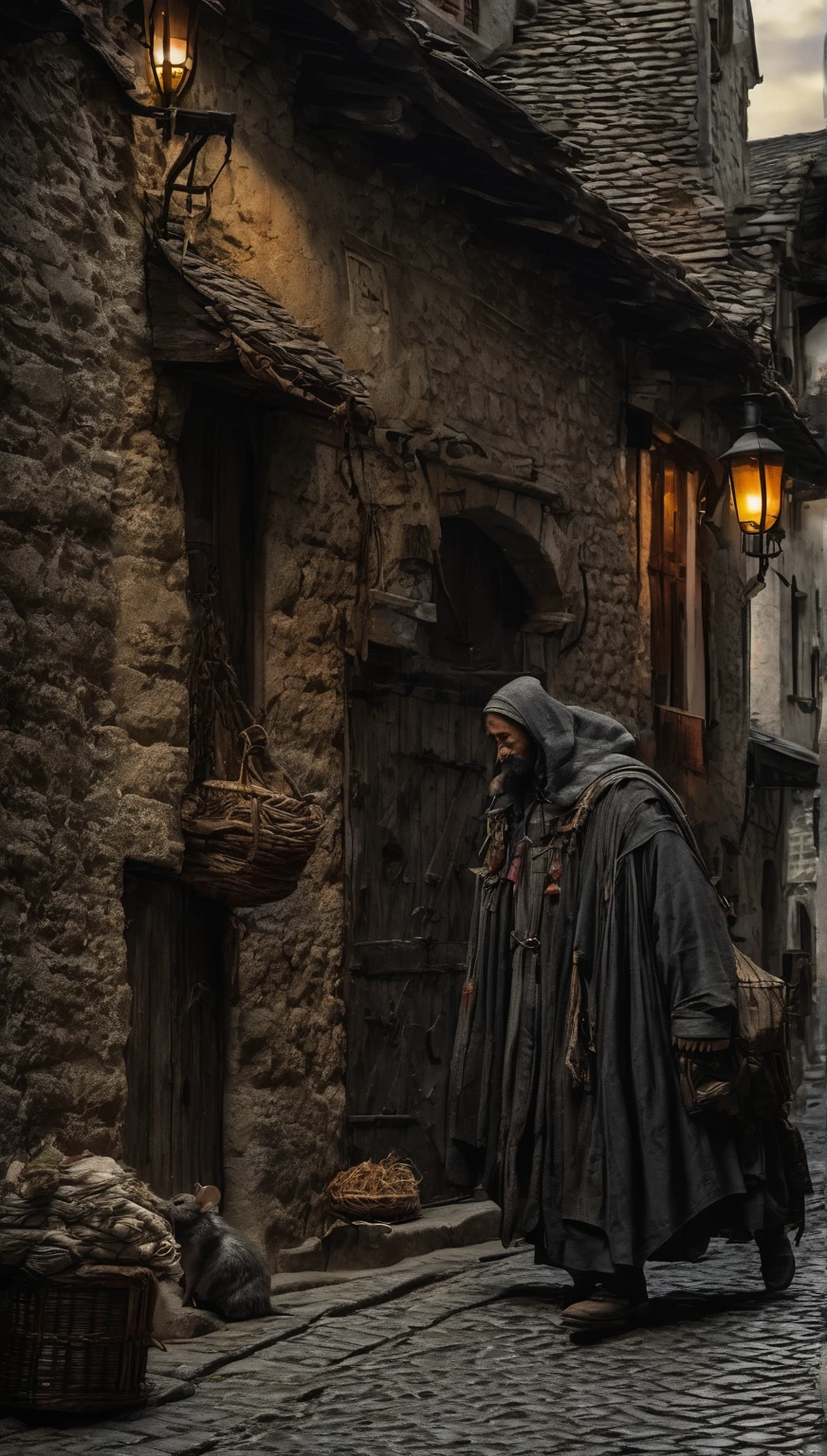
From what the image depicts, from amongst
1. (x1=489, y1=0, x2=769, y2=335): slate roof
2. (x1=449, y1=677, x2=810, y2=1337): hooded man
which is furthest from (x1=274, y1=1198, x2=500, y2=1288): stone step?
(x1=489, y1=0, x2=769, y2=335): slate roof

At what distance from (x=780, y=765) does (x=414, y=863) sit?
7.06m

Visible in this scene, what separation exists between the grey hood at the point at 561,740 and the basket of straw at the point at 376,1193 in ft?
6.14

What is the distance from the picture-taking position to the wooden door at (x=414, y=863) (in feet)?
25.4

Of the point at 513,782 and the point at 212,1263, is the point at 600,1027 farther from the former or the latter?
the point at 212,1263

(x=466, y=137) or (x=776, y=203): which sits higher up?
(x=776, y=203)

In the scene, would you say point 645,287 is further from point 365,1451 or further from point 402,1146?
point 365,1451

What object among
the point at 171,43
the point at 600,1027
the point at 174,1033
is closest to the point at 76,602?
the point at 174,1033

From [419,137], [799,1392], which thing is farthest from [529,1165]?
[419,137]

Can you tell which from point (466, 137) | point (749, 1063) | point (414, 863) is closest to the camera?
point (749, 1063)

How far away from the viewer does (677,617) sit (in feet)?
38.7

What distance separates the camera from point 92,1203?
476 centimetres

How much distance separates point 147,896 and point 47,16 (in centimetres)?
267

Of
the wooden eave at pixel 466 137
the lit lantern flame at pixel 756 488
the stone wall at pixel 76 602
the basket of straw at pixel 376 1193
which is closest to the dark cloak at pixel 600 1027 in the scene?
the basket of straw at pixel 376 1193

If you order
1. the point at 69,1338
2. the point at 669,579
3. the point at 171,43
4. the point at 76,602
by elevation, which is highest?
the point at 171,43
